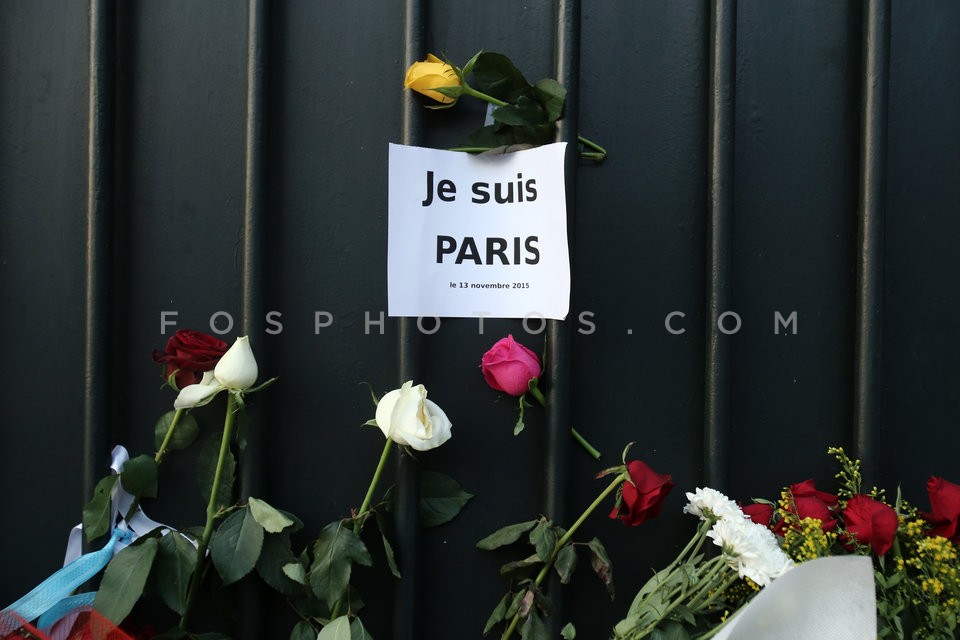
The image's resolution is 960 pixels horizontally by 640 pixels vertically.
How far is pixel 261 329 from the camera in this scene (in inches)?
36.7

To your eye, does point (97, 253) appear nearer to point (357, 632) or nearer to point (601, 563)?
point (357, 632)

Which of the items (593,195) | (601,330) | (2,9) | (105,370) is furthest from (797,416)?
(2,9)

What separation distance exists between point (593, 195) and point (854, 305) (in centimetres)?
49

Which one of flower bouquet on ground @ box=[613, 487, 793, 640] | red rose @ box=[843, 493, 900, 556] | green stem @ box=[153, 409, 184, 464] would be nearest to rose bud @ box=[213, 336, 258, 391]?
green stem @ box=[153, 409, 184, 464]

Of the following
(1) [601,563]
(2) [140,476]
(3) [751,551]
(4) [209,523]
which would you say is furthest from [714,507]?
(2) [140,476]

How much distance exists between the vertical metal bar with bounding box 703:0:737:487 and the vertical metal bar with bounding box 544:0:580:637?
236 millimetres

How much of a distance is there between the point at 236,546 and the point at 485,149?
0.73 metres

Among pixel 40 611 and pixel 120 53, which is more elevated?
pixel 120 53

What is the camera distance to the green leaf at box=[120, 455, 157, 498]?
0.87 metres

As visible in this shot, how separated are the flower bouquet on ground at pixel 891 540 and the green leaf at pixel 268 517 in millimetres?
726

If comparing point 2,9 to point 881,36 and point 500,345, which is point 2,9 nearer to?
point 500,345

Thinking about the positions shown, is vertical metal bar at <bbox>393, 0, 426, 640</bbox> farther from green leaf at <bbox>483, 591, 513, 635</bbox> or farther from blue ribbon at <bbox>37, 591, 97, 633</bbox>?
blue ribbon at <bbox>37, 591, 97, 633</bbox>

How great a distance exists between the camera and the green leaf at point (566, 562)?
89cm

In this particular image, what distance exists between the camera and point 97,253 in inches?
35.6
